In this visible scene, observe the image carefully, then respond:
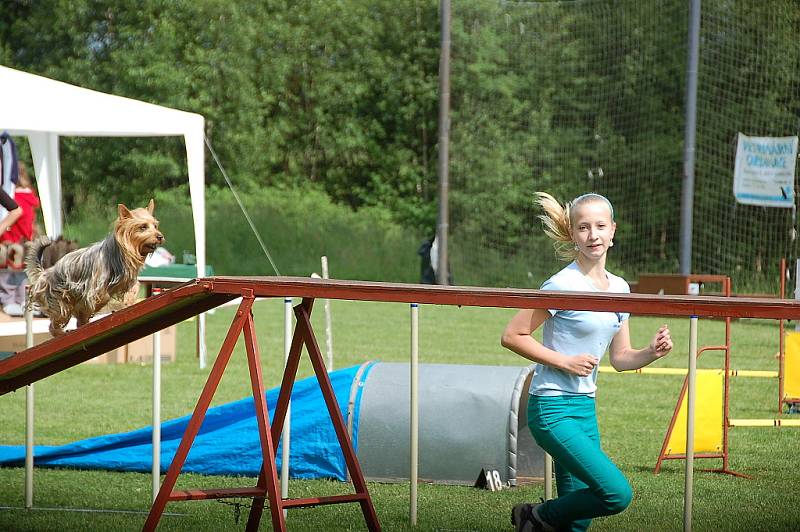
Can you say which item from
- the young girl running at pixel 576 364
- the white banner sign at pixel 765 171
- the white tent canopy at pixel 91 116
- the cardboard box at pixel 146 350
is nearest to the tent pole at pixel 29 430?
the young girl running at pixel 576 364

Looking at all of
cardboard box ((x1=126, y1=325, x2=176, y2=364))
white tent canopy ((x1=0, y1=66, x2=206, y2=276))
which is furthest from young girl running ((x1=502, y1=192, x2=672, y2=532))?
cardboard box ((x1=126, y1=325, x2=176, y2=364))

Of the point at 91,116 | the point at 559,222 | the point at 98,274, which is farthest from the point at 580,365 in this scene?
the point at 91,116

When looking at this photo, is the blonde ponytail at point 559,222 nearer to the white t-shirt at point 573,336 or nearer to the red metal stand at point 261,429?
the white t-shirt at point 573,336

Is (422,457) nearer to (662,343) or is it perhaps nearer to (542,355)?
(542,355)

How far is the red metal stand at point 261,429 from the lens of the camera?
4.19m

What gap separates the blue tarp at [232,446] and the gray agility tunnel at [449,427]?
0.12 meters

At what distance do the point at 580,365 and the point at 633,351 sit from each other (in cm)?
35

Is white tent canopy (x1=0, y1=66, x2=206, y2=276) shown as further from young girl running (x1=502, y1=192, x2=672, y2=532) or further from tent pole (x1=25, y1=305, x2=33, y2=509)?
young girl running (x1=502, y1=192, x2=672, y2=532)

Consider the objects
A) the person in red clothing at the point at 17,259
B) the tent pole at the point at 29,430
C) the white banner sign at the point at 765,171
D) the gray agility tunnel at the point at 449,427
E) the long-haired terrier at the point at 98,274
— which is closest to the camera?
the long-haired terrier at the point at 98,274

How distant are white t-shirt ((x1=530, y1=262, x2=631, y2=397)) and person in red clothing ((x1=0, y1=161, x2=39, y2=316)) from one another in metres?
4.65

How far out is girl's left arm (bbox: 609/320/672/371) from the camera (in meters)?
3.90

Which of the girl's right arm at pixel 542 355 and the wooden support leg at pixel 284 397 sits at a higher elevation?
the girl's right arm at pixel 542 355

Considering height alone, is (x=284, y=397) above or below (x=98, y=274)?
below

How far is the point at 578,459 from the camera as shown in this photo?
3986 mm
